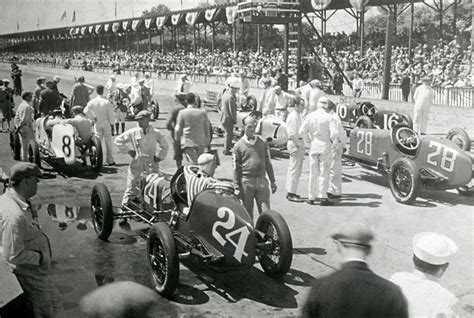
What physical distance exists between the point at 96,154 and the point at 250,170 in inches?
196

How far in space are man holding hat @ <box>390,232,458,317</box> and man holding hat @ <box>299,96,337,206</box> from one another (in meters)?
5.70

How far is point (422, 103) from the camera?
1417cm

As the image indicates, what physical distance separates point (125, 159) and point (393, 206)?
645 centimetres

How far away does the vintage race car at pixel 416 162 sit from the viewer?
8.60 meters

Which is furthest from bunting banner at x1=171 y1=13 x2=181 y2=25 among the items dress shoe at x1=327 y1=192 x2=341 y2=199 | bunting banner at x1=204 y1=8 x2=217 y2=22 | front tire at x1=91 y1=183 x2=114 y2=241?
front tire at x1=91 y1=183 x2=114 y2=241

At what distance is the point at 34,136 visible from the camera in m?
11.6

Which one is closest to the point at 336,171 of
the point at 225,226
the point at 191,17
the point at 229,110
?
the point at 229,110

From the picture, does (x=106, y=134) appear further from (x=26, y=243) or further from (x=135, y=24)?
(x=135, y=24)

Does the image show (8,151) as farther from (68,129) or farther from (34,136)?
(68,129)

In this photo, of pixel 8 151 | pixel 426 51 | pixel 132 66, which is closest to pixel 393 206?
pixel 8 151

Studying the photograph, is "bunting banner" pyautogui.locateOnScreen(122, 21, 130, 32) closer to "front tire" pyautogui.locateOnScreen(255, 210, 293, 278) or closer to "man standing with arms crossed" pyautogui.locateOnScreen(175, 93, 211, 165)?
"man standing with arms crossed" pyautogui.locateOnScreen(175, 93, 211, 165)

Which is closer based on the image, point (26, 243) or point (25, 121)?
point (26, 243)

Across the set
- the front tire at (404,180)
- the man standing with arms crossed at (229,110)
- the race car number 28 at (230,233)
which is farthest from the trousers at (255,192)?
the man standing with arms crossed at (229,110)

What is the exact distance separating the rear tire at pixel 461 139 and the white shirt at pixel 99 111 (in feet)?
23.9
